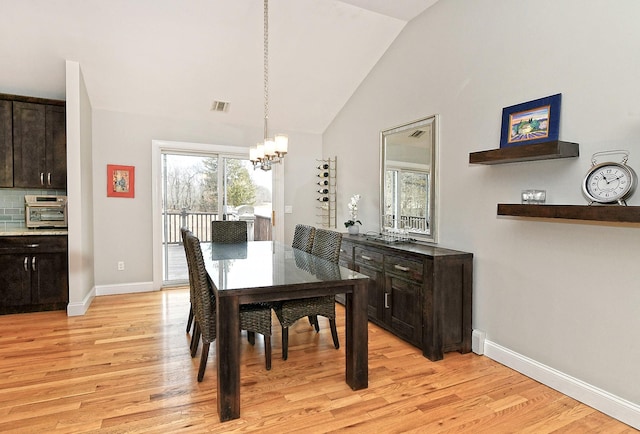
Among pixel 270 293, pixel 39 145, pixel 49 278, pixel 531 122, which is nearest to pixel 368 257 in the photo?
pixel 270 293

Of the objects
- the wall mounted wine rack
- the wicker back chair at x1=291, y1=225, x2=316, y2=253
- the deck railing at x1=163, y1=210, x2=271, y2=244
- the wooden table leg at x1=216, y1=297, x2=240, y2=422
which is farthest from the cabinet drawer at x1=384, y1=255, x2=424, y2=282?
the deck railing at x1=163, y1=210, x2=271, y2=244

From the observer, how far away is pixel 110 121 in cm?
482

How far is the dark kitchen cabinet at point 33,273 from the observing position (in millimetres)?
4039

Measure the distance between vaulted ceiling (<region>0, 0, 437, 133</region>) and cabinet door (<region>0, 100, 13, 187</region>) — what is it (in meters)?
0.27

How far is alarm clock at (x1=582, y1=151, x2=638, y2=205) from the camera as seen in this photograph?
2.07m

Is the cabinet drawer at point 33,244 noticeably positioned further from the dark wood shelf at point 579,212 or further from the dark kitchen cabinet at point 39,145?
the dark wood shelf at point 579,212

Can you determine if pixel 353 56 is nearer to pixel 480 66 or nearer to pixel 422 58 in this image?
pixel 422 58

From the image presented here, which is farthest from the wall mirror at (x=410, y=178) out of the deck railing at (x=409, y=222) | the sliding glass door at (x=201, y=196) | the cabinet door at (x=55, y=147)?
the cabinet door at (x=55, y=147)

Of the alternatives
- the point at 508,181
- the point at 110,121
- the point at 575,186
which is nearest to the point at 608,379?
the point at 575,186

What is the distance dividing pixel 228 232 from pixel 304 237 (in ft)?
3.70

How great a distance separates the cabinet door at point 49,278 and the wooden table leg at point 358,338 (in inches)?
141

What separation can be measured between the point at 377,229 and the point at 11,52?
4.41 m

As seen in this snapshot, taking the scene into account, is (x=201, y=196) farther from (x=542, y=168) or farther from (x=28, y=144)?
(x=542, y=168)

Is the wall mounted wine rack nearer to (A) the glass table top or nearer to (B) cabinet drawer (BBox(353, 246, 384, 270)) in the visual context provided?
(B) cabinet drawer (BBox(353, 246, 384, 270))
